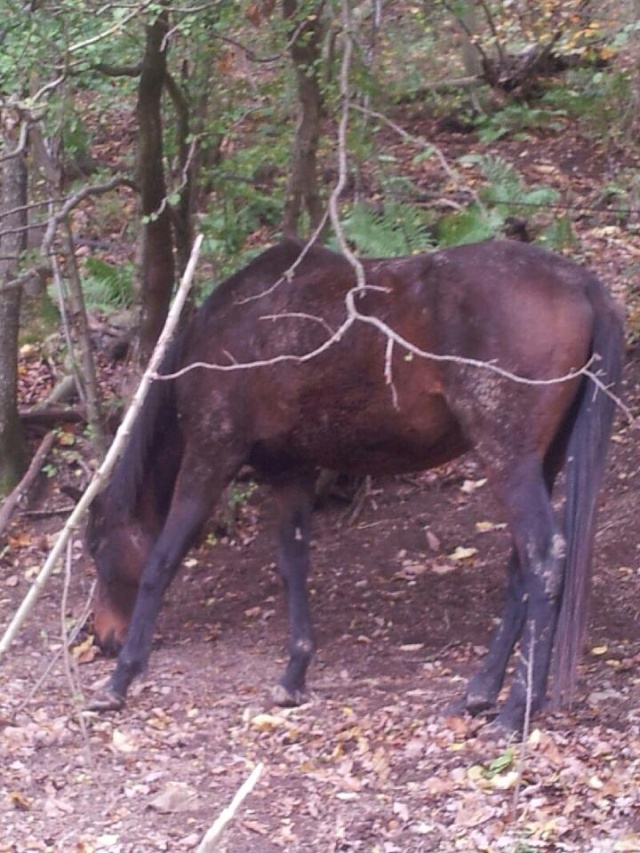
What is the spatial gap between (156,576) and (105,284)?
4.45 m

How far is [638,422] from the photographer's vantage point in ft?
29.8

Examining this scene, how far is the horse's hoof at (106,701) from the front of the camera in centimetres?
615

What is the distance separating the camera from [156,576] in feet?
21.3

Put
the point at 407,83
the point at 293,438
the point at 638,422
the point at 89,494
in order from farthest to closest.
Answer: the point at 407,83 → the point at 638,422 → the point at 293,438 → the point at 89,494

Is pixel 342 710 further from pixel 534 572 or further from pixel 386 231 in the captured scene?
pixel 386 231

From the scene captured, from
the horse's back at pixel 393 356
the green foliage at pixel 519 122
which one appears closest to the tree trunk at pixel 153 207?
the horse's back at pixel 393 356

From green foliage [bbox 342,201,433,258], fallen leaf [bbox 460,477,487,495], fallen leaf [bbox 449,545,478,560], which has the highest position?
green foliage [bbox 342,201,433,258]

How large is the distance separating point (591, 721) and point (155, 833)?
2.08m

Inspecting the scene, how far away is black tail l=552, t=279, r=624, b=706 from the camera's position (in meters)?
5.51

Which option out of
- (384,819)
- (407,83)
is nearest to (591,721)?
(384,819)

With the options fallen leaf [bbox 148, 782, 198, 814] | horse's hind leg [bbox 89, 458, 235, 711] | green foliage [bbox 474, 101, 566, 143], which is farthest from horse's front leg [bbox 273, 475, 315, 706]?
green foliage [bbox 474, 101, 566, 143]

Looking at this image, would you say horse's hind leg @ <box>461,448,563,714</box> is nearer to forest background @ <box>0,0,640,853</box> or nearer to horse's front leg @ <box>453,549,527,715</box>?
horse's front leg @ <box>453,549,527,715</box>

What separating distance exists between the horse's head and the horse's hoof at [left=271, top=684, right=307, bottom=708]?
1184 millimetres

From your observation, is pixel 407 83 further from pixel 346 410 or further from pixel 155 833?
pixel 155 833
